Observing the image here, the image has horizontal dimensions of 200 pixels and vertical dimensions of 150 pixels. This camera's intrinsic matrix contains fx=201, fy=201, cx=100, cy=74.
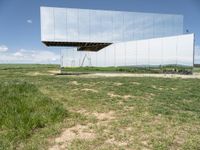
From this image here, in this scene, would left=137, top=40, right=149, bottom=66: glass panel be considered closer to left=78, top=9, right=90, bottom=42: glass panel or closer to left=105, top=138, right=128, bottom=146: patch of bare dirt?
left=78, top=9, right=90, bottom=42: glass panel

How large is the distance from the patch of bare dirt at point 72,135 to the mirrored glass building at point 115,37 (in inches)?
1062

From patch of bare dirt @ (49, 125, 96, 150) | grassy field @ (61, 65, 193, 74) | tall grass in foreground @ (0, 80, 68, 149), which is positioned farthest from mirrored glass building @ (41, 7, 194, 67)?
patch of bare dirt @ (49, 125, 96, 150)

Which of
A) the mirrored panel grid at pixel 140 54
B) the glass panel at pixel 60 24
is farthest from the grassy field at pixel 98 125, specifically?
the glass panel at pixel 60 24

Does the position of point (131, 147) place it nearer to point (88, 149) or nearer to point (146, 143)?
point (146, 143)

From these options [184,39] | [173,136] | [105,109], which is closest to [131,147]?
[173,136]

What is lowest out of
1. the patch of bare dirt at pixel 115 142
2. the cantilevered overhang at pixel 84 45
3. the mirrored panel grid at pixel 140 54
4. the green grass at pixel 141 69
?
the patch of bare dirt at pixel 115 142

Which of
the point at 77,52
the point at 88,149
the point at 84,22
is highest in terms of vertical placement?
the point at 84,22

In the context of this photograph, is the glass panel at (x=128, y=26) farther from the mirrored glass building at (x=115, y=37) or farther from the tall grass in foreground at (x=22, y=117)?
the tall grass in foreground at (x=22, y=117)

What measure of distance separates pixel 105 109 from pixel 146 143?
2.92 meters

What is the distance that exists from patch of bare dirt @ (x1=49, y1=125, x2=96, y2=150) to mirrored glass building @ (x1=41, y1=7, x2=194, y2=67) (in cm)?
2698

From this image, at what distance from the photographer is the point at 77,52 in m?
34.0

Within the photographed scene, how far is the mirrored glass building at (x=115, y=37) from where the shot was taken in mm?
29688

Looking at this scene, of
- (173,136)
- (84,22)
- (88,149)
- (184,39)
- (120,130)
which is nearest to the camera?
(88,149)

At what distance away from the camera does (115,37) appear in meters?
34.8
